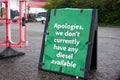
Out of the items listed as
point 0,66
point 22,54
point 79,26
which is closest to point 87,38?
point 79,26

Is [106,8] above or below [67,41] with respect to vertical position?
below

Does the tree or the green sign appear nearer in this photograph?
the green sign

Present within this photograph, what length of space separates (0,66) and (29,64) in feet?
2.29

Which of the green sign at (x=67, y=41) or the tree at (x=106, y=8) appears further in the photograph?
the tree at (x=106, y=8)

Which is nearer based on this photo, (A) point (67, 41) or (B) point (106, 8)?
(A) point (67, 41)

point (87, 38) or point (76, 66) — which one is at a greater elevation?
point (87, 38)

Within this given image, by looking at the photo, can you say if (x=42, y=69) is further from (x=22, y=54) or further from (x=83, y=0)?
(x=83, y=0)

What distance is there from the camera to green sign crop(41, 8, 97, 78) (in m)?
6.41

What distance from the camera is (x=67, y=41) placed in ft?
21.9

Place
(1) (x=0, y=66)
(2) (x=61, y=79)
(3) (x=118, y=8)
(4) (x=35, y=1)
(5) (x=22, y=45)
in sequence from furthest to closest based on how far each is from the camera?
(4) (x=35, y=1), (3) (x=118, y=8), (5) (x=22, y=45), (1) (x=0, y=66), (2) (x=61, y=79)

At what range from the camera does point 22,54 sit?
8.82m

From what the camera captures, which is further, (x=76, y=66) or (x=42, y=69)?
(x=42, y=69)

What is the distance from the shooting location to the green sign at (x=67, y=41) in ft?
21.0

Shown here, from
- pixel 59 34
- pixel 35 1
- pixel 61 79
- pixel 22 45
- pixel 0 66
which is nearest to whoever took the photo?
pixel 61 79
